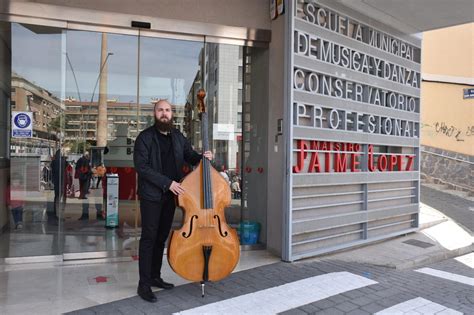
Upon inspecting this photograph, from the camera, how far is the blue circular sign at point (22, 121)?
234 inches

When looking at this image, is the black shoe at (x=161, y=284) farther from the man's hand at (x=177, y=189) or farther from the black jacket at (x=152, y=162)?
the man's hand at (x=177, y=189)

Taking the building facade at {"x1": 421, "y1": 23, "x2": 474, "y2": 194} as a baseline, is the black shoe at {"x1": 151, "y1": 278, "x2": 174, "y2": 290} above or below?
below

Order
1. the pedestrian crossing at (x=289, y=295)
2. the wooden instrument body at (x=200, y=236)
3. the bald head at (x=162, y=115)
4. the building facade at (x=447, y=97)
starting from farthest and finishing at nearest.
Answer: the building facade at (x=447, y=97)
the bald head at (x=162, y=115)
the pedestrian crossing at (x=289, y=295)
the wooden instrument body at (x=200, y=236)

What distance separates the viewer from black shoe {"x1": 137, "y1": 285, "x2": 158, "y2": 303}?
380 centimetres

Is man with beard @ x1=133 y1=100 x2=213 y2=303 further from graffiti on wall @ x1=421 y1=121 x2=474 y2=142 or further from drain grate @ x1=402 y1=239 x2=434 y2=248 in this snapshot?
graffiti on wall @ x1=421 y1=121 x2=474 y2=142

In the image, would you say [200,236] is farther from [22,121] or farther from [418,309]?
[22,121]

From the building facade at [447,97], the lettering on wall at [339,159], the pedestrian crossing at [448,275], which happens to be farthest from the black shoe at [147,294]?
the building facade at [447,97]

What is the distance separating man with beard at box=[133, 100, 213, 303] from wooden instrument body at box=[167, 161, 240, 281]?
16 cm

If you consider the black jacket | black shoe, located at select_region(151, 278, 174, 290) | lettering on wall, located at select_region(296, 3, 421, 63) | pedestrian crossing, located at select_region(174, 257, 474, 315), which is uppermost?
lettering on wall, located at select_region(296, 3, 421, 63)

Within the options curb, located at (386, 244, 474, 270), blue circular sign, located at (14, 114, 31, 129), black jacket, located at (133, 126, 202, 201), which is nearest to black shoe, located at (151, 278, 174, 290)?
black jacket, located at (133, 126, 202, 201)

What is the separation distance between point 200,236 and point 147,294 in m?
0.76

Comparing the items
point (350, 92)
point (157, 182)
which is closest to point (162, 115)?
point (157, 182)

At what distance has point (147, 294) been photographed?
383cm

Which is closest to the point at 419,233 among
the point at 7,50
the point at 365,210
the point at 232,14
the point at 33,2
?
the point at 365,210
